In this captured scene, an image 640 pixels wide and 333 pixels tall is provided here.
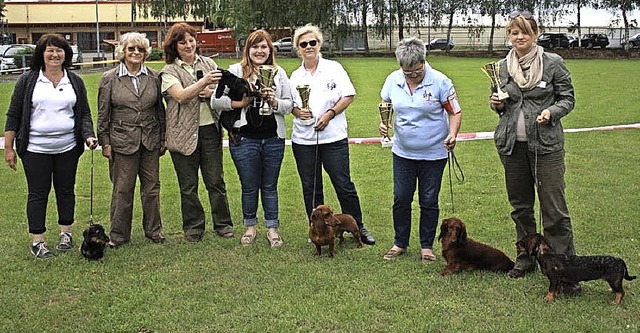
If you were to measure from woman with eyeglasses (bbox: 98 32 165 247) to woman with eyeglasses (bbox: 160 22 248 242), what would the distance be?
0.12 m

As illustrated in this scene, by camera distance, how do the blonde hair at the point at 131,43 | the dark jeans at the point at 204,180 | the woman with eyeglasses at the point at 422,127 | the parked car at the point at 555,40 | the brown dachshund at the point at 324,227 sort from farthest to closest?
the parked car at the point at 555,40
the dark jeans at the point at 204,180
the blonde hair at the point at 131,43
the brown dachshund at the point at 324,227
the woman with eyeglasses at the point at 422,127

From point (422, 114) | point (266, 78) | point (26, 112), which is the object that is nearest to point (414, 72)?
point (422, 114)

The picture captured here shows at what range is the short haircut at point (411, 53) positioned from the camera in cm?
502

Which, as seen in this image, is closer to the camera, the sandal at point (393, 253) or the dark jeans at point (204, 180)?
the sandal at point (393, 253)

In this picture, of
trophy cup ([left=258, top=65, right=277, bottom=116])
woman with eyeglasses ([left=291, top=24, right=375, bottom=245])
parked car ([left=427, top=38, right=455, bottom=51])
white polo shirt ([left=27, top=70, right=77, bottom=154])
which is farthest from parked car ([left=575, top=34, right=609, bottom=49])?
white polo shirt ([left=27, top=70, right=77, bottom=154])

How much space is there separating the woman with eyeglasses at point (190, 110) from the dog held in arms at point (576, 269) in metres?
2.48

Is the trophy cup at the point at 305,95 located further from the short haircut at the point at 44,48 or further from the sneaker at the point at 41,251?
the sneaker at the point at 41,251

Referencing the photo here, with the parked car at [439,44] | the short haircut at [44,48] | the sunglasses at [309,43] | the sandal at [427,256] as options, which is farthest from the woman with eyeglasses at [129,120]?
the parked car at [439,44]

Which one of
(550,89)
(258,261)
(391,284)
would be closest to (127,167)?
(258,261)

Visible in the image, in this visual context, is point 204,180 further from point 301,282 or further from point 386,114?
point 386,114

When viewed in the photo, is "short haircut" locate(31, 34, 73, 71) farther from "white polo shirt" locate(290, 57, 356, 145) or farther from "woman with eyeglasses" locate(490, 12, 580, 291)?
"woman with eyeglasses" locate(490, 12, 580, 291)

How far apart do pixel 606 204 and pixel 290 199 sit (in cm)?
323

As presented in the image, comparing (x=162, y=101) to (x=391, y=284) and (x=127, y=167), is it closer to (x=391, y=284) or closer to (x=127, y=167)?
(x=127, y=167)

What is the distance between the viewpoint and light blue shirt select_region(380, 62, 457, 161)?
5145mm
